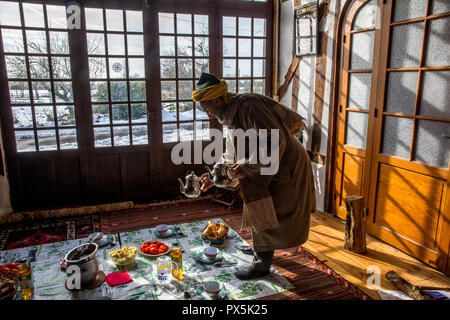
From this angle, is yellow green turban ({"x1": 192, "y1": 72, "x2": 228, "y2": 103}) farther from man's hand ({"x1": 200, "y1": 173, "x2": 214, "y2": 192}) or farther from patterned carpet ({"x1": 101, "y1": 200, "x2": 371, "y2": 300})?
patterned carpet ({"x1": 101, "y1": 200, "x2": 371, "y2": 300})

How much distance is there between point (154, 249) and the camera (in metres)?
2.90

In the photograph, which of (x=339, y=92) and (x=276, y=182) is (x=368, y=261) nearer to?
(x=276, y=182)

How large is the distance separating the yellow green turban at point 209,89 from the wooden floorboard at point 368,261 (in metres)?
1.89

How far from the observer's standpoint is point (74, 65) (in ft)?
14.1

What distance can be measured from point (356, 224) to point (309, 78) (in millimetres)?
2082

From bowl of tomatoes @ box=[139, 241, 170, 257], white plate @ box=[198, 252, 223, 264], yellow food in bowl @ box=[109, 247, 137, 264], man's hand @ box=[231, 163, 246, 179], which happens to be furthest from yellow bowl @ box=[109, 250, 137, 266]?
man's hand @ box=[231, 163, 246, 179]

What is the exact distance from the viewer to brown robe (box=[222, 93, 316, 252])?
7.73 ft

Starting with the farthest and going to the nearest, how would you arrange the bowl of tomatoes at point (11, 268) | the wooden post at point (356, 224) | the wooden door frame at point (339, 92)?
the wooden door frame at point (339, 92) < the wooden post at point (356, 224) < the bowl of tomatoes at point (11, 268)

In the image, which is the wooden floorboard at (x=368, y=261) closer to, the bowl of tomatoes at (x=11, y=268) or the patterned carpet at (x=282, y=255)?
the patterned carpet at (x=282, y=255)

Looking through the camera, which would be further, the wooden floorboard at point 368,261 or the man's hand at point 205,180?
the wooden floorboard at point 368,261

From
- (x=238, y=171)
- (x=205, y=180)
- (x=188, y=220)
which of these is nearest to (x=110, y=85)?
(x=188, y=220)

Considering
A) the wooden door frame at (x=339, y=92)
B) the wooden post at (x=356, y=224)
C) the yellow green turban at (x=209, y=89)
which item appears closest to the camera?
the yellow green turban at (x=209, y=89)

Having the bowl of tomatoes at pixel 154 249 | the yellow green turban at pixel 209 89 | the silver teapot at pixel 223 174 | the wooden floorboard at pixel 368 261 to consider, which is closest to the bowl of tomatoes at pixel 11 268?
the bowl of tomatoes at pixel 154 249

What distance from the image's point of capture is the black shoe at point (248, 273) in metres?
2.72
